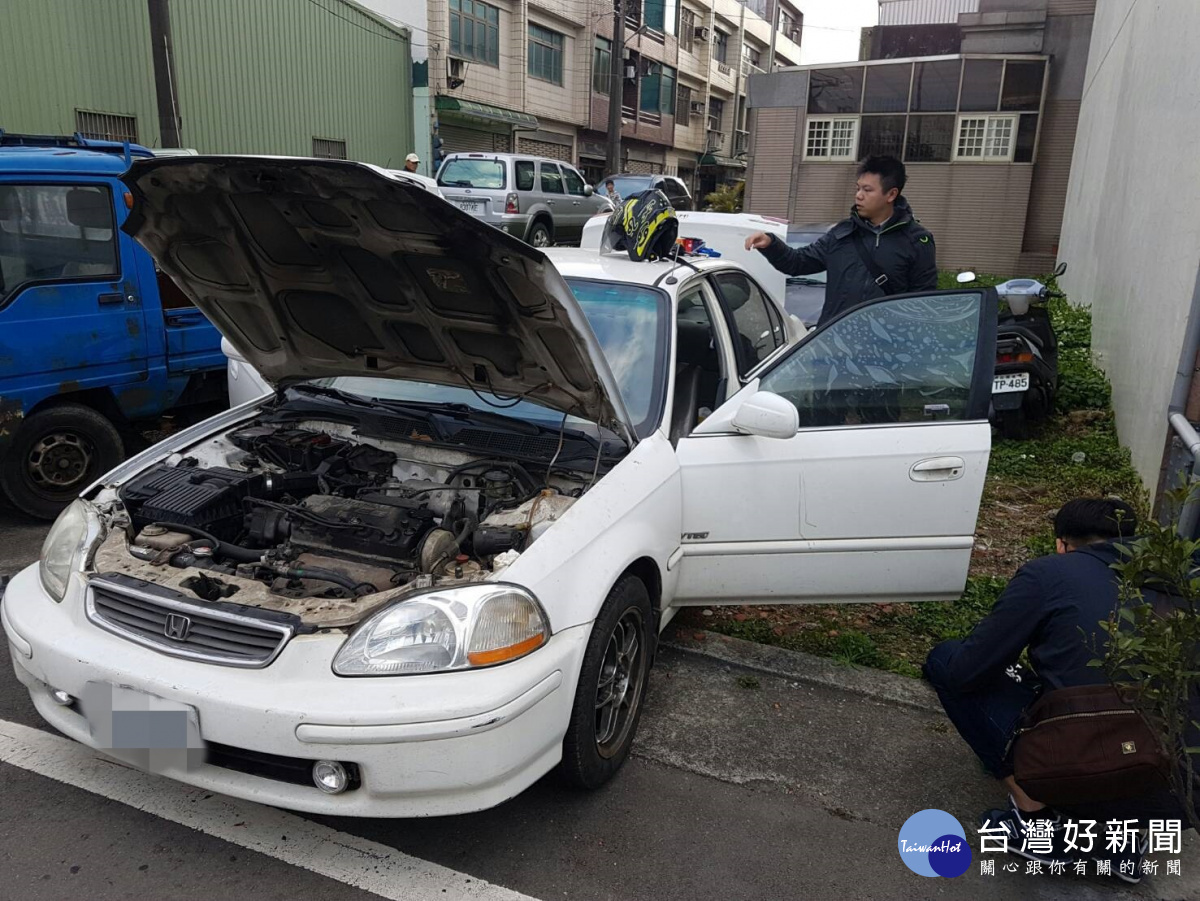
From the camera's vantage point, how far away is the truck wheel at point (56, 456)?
15.2ft

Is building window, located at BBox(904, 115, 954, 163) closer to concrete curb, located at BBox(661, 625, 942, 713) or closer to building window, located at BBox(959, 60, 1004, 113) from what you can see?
building window, located at BBox(959, 60, 1004, 113)

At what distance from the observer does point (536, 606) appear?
2393mm

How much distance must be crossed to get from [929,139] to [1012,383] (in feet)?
46.3

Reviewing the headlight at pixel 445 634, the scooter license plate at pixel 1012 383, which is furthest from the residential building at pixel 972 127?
the headlight at pixel 445 634

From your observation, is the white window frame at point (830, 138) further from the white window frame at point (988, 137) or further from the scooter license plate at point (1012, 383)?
the scooter license plate at point (1012, 383)

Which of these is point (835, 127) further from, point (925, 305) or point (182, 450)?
point (182, 450)

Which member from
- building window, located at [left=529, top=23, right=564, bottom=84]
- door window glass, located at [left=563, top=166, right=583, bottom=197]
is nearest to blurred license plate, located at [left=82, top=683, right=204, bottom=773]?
door window glass, located at [left=563, top=166, right=583, bottom=197]

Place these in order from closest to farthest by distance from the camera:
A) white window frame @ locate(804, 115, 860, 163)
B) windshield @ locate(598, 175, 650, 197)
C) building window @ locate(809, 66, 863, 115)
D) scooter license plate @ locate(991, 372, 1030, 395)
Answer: scooter license plate @ locate(991, 372, 1030, 395) → building window @ locate(809, 66, 863, 115) → white window frame @ locate(804, 115, 860, 163) → windshield @ locate(598, 175, 650, 197)

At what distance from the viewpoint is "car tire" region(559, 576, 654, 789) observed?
2568 mm

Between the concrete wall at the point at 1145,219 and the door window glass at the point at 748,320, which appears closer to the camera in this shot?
the door window glass at the point at 748,320

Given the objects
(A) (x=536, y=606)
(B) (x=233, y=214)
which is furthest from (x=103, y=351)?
(A) (x=536, y=606)

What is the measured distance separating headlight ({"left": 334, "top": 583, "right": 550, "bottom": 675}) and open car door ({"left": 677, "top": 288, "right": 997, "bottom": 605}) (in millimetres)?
1115

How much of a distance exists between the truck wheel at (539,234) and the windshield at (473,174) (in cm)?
103

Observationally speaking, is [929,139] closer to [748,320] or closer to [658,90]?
[748,320]
